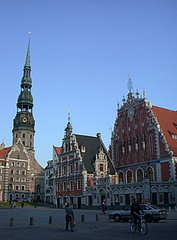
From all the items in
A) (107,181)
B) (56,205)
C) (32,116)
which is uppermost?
(32,116)

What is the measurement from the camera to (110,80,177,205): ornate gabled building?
144ft

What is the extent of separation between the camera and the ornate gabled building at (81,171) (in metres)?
54.4

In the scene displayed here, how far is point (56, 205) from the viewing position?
62.1 meters

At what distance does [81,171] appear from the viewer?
56688 mm

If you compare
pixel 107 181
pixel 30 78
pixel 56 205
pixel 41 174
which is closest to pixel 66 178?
pixel 56 205

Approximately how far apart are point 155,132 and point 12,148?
5303 centimetres

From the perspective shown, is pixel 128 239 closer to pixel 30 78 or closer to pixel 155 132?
pixel 155 132

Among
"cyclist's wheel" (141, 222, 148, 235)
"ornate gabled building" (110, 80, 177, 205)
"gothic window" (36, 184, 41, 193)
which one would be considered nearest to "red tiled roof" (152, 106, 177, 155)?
"ornate gabled building" (110, 80, 177, 205)

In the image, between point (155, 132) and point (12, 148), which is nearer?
point (155, 132)

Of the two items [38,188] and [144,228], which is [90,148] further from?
[38,188]

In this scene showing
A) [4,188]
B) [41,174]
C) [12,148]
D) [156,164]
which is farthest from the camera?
[41,174]

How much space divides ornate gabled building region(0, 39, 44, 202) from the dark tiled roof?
32936 mm

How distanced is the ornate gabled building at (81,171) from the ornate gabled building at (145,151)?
3.02 meters

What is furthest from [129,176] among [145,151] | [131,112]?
[131,112]
